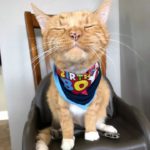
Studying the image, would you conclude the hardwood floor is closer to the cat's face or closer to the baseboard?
the baseboard

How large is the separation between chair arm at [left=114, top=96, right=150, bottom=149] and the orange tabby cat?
0.30 ft

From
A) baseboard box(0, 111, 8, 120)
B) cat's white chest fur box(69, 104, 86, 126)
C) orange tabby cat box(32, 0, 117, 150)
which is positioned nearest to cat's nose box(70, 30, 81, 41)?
orange tabby cat box(32, 0, 117, 150)

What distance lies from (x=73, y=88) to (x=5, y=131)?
1.32m

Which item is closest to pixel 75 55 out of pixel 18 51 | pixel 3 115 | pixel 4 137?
pixel 18 51

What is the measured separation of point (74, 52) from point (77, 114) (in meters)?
0.28

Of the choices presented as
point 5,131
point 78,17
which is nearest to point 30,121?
point 78,17

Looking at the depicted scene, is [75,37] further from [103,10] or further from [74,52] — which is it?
[103,10]

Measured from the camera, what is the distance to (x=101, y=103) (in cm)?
101

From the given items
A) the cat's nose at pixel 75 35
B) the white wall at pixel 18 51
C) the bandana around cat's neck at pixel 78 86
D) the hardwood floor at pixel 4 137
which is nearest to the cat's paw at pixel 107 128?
the bandana around cat's neck at pixel 78 86

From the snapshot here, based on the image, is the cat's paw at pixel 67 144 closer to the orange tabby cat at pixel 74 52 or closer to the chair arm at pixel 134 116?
the orange tabby cat at pixel 74 52

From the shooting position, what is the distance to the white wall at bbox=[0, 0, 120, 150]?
1400mm

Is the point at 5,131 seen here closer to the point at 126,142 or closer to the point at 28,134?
the point at 28,134

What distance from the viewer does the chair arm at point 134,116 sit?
913 millimetres

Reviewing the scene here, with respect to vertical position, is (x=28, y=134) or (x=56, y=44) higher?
(x=56, y=44)
